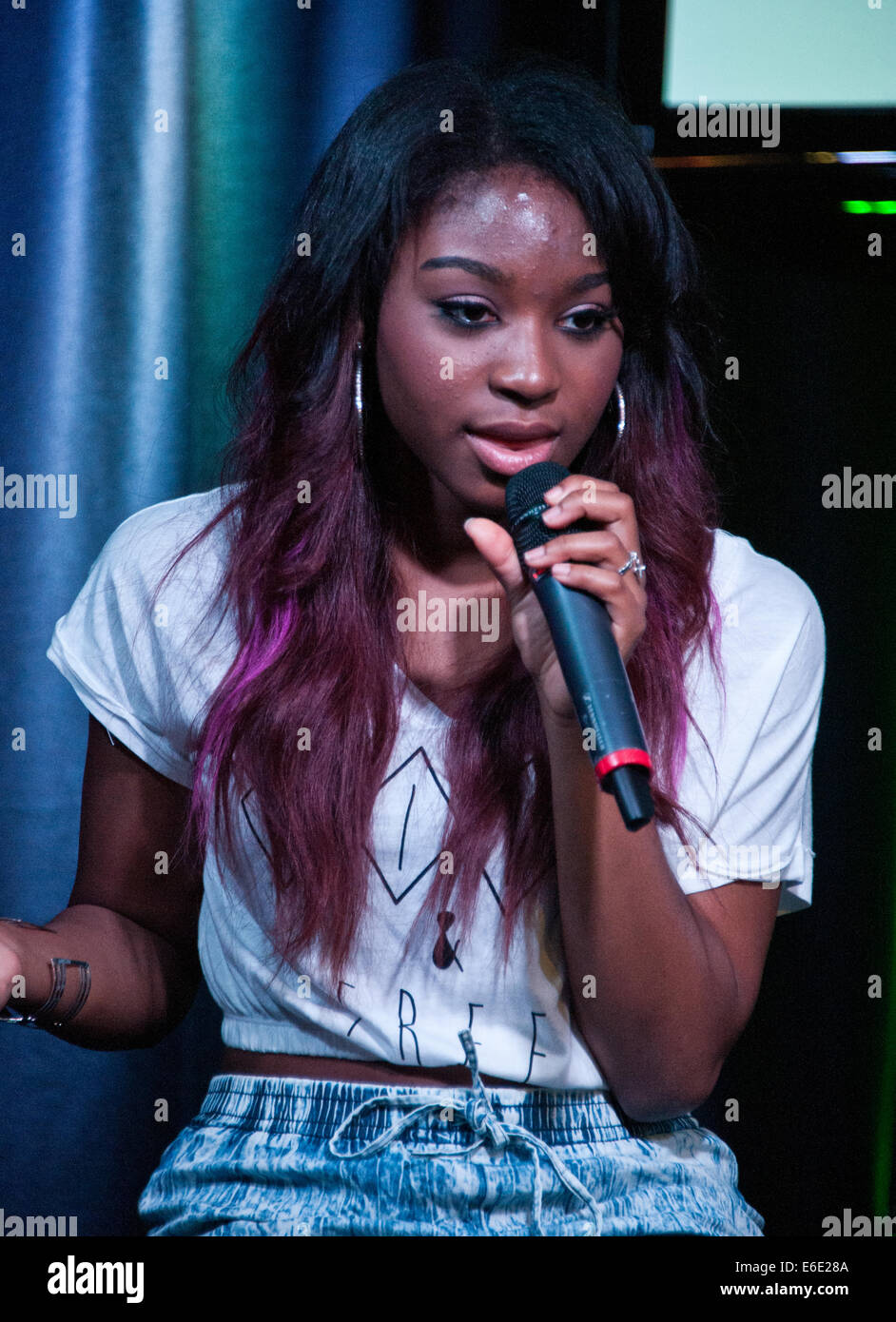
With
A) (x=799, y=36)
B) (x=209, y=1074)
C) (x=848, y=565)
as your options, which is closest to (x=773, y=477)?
(x=848, y=565)

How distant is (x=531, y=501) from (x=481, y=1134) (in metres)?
0.44

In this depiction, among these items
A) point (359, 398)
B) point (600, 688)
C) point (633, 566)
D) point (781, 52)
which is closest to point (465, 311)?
point (359, 398)

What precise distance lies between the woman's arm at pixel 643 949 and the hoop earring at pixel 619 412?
328 mm

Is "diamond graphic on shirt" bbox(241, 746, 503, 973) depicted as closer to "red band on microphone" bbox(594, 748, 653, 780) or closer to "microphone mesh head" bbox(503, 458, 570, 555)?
"microphone mesh head" bbox(503, 458, 570, 555)

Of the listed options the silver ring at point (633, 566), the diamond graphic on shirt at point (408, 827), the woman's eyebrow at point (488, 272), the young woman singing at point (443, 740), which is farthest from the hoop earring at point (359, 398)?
the silver ring at point (633, 566)

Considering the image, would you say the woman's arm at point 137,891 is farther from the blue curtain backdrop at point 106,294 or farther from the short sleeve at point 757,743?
the short sleeve at point 757,743

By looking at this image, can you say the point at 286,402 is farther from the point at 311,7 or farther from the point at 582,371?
the point at 311,7

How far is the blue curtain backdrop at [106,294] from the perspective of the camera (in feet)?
4.19

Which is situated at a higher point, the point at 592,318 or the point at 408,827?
the point at 592,318

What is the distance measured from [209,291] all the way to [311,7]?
0.28 m

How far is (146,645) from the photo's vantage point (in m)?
1.14

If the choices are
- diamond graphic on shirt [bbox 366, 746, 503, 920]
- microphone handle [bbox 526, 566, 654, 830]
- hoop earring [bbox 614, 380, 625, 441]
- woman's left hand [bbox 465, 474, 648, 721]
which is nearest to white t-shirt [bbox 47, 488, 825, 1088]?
diamond graphic on shirt [bbox 366, 746, 503, 920]

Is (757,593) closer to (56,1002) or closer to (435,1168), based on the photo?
(435,1168)

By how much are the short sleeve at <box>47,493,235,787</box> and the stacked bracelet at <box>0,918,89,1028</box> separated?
7.1 inches
